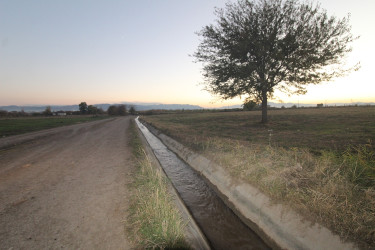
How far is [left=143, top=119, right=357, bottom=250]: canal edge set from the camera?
374 centimetres

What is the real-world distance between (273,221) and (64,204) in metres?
5.63

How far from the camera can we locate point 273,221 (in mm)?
4719

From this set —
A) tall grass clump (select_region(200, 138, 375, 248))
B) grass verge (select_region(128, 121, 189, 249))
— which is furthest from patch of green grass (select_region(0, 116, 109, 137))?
tall grass clump (select_region(200, 138, 375, 248))

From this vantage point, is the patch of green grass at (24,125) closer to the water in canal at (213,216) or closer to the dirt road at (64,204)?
the dirt road at (64,204)

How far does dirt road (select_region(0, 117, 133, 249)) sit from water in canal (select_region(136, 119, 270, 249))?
213 cm

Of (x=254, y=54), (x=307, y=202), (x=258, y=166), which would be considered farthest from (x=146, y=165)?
(x=254, y=54)

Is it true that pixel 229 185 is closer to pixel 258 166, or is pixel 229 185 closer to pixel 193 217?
pixel 258 166

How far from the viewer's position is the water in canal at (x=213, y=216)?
4.59 m

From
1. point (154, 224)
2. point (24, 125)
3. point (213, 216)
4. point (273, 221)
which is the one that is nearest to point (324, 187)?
point (273, 221)

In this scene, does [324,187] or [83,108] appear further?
[83,108]

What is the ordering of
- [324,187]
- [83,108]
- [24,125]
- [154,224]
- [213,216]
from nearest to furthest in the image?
1. [154,224]
2. [324,187]
3. [213,216]
4. [24,125]
5. [83,108]

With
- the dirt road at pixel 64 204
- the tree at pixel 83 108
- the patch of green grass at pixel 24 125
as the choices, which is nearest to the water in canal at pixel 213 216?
the dirt road at pixel 64 204

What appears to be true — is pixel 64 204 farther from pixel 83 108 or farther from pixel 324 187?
pixel 83 108

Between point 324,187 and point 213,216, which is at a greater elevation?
point 324,187
